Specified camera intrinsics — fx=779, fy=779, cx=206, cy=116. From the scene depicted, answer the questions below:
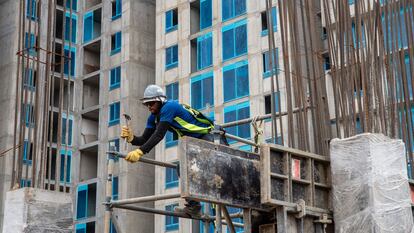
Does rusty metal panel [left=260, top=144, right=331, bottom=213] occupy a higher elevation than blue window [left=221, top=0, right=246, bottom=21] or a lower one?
lower

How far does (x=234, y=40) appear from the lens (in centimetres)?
4656

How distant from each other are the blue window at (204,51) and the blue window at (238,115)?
3843mm

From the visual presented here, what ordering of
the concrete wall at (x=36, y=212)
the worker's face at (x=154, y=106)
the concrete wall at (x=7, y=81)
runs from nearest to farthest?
the worker's face at (x=154, y=106) → the concrete wall at (x=36, y=212) → the concrete wall at (x=7, y=81)

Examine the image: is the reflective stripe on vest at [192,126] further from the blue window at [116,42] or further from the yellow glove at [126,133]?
the blue window at [116,42]

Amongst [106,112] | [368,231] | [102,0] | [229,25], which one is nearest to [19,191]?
[368,231]

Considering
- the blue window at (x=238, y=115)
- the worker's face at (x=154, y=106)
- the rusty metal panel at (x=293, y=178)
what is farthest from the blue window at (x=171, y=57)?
the rusty metal panel at (x=293, y=178)

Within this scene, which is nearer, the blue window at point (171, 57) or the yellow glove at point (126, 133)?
the yellow glove at point (126, 133)

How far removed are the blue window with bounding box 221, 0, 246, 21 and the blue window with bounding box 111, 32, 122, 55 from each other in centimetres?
1073

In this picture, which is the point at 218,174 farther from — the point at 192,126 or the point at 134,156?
the point at 192,126

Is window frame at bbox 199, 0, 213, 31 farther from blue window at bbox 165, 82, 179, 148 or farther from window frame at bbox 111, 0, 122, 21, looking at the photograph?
window frame at bbox 111, 0, 122, 21

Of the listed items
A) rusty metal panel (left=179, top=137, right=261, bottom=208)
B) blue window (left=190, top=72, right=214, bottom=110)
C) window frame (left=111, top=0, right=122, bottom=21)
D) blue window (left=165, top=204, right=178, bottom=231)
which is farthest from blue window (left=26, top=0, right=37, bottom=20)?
blue window (left=165, top=204, right=178, bottom=231)

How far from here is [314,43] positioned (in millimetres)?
14000

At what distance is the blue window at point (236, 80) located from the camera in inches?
1774

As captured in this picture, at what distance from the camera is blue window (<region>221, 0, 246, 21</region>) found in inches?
1841
